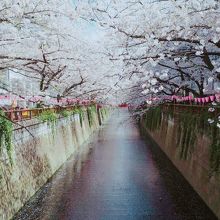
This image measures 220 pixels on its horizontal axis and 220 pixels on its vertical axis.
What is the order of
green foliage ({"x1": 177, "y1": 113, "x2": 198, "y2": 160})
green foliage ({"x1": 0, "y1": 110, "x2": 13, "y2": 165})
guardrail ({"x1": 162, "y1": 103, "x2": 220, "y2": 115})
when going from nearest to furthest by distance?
green foliage ({"x1": 0, "y1": 110, "x2": 13, "y2": 165})
guardrail ({"x1": 162, "y1": 103, "x2": 220, "y2": 115})
green foliage ({"x1": 177, "y1": 113, "x2": 198, "y2": 160})

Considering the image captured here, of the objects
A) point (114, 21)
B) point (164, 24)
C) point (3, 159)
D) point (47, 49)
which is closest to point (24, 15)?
point (114, 21)

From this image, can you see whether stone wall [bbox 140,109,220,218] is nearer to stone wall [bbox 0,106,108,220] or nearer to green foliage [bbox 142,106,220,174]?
green foliage [bbox 142,106,220,174]

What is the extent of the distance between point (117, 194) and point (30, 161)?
3206mm

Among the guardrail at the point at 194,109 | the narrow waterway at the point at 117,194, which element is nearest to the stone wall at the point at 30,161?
the narrow waterway at the point at 117,194

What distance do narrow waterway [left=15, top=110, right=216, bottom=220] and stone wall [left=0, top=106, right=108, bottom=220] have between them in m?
0.40

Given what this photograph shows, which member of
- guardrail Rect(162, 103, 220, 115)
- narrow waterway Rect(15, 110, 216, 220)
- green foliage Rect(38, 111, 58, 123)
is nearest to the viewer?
guardrail Rect(162, 103, 220, 115)

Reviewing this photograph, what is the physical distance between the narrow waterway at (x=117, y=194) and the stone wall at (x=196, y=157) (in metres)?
0.36

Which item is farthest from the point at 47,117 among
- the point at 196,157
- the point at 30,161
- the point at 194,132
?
the point at 196,157

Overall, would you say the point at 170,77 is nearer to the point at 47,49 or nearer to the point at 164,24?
the point at 47,49

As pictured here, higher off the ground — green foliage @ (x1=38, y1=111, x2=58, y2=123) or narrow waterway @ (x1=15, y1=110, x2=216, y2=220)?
green foliage @ (x1=38, y1=111, x2=58, y2=123)

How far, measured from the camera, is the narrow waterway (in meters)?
11.6

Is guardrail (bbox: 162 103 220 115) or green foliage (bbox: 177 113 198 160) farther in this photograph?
green foliage (bbox: 177 113 198 160)

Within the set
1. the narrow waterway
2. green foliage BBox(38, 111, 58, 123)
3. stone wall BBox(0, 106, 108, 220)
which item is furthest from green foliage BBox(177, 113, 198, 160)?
green foliage BBox(38, 111, 58, 123)

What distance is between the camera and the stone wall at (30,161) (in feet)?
35.3
